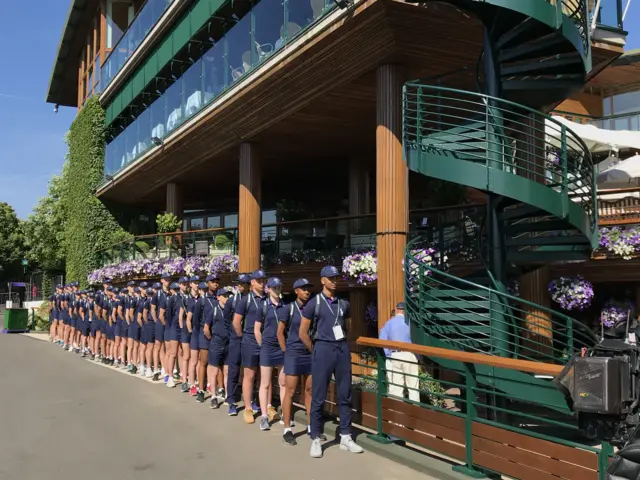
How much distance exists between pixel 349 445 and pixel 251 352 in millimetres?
2174

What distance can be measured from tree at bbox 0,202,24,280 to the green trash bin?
37434mm

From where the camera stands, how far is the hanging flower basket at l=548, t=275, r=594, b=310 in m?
11.4

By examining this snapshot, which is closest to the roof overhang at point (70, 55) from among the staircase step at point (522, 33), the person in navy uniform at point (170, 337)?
the person in navy uniform at point (170, 337)

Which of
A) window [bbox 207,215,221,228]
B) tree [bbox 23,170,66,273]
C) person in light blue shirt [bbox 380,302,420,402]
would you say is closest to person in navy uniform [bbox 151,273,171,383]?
person in light blue shirt [bbox 380,302,420,402]

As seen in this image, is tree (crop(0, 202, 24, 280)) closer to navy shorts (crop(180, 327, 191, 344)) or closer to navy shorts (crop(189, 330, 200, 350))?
navy shorts (crop(180, 327, 191, 344))

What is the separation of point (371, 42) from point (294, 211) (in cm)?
838

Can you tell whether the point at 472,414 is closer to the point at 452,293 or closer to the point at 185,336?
the point at 452,293

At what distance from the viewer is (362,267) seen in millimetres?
12109

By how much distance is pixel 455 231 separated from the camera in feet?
38.9

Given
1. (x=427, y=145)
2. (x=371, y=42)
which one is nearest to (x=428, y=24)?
(x=371, y=42)

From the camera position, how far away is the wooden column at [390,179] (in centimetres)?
1088

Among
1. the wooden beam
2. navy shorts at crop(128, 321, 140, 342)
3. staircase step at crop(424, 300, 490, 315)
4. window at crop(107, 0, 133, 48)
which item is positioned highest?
window at crop(107, 0, 133, 48)

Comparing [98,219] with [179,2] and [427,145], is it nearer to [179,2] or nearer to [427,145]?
[179,2]

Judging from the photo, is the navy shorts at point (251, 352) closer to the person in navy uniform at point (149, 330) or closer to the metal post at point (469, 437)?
the metal post at point (469, 437)
